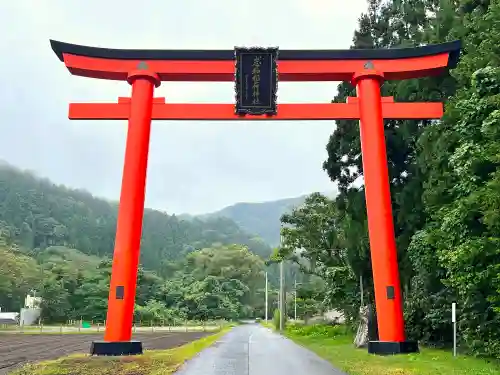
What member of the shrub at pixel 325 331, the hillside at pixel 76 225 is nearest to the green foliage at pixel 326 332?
the shrub at pixel 325 331

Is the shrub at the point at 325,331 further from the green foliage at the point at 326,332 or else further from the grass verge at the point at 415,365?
the grass verge at the point at 415,365

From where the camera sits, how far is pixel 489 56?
11.9 metres

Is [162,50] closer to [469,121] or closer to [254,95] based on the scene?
[254,95]

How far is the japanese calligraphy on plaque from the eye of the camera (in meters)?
15.0

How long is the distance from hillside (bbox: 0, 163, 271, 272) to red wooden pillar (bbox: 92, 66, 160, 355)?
68134mm

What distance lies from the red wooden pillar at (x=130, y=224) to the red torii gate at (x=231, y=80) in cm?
3

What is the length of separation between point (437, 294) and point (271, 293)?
64940 mm

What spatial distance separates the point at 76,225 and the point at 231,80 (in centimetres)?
10021

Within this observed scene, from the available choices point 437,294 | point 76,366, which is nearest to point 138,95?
point 76,366

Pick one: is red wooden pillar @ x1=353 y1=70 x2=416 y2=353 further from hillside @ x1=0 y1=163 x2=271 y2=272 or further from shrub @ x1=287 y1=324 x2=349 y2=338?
hillside @ x1=0 y1=163 x2=271 y2=272

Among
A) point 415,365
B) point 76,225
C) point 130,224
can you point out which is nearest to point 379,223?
point 415,365

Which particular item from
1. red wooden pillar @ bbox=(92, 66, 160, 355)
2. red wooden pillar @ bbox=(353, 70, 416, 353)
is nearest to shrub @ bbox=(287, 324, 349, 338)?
red wooden pillar @ bbox=(353, 70, 416, 353)

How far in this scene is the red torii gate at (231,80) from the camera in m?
14.5

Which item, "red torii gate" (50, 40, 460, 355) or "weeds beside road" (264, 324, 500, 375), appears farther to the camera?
"red torii gate" (50, 40, 460, 355)
